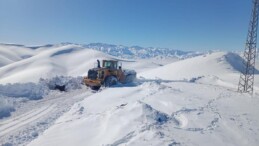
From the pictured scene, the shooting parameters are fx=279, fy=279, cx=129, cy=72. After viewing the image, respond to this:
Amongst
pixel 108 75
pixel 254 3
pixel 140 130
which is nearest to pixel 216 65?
pixel 254 3

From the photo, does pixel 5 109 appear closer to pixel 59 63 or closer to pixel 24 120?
pixel 24 120

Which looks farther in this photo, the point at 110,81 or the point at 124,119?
the point at 110,81

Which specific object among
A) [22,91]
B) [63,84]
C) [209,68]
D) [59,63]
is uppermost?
[22,91]

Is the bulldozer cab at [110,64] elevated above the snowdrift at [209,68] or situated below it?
above

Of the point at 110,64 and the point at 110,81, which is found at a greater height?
the point at 110,64

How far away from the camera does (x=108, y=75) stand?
76.3ft

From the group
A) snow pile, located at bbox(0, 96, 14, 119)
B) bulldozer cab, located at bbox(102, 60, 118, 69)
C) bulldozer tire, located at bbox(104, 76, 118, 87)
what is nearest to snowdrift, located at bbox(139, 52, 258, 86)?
bulldozer cab, located at bbox(102, 60, 118, 69)

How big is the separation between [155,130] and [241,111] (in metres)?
7.65

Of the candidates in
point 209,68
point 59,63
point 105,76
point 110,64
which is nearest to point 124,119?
point 105,76

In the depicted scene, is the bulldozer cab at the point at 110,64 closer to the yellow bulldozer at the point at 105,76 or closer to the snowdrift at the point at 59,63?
the yellow bulldozer at the point at 105,76

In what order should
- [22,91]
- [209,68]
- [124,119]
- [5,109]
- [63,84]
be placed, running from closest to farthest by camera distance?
1. [124,119]
2. [5,109]
3. [22,91]
4. [63,84]
5. [209,68]

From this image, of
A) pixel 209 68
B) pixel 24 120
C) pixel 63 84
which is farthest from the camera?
pixel 209 68

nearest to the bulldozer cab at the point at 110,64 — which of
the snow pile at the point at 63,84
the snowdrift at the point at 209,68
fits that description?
the snow pile at the point at 63,84

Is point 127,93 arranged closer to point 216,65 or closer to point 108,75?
point 108,75
